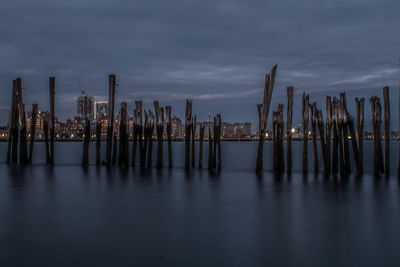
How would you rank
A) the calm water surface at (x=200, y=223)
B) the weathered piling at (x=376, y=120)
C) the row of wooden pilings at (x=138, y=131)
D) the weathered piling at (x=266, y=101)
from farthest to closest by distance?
the row of wooden pilings at (x=138, y=131) → the weathered piling at (x=266, y=101) → the weathered piling at (x=376, y=120) → the calm water surface at (x=200, y=223)

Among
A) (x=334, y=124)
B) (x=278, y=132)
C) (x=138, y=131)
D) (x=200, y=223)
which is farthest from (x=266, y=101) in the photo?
(x=200, y=223)

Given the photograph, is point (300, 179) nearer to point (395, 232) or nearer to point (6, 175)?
point (395, 232)

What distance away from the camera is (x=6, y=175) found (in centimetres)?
1794

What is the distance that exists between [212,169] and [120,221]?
12491 mm

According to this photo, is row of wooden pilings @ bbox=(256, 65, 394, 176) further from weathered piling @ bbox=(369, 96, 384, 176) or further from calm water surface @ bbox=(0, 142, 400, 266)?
calm water surface @ bbox=(0, 142, 400, 266)

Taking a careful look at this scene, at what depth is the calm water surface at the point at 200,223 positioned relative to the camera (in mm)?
6266

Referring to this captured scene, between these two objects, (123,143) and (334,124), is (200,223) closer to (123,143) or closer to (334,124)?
(334,124)

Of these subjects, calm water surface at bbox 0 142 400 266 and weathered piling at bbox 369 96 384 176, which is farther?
weathered piling at bbox 369 96 384 176

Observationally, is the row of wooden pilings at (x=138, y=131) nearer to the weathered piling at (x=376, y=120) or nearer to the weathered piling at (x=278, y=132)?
the weathered piling at (x=278, y=132)

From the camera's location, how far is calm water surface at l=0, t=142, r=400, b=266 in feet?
20.6

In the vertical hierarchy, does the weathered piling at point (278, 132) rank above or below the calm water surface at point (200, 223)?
above

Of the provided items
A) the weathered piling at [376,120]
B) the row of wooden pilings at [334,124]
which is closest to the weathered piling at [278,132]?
the row of wooden pilings at [334,124]

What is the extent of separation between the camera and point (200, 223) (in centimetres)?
867

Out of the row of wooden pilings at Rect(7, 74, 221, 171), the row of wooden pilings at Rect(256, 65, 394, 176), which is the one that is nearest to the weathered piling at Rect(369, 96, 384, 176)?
the row of wooden pilings at Rect(256, 65, 394, 176)
